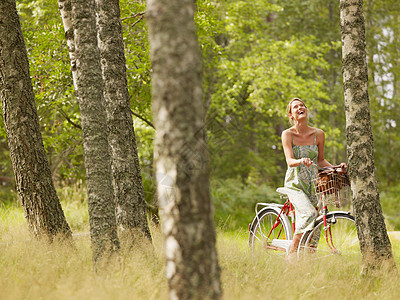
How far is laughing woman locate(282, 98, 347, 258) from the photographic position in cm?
567

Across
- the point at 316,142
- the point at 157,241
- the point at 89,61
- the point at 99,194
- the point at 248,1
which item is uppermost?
the point at 248,1

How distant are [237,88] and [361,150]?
33.9 ft

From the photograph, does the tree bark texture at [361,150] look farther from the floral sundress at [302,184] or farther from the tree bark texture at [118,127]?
the tree bark texture at [118,127]

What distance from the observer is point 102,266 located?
4363mm

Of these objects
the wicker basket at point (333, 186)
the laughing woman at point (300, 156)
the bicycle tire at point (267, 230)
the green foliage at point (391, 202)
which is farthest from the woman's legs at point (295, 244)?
the green foliage at point (391, 202)

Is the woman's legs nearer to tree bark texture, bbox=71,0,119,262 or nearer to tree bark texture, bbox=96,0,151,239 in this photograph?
tree bark texture, bbox=96,0,151,239

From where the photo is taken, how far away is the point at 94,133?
202 inches

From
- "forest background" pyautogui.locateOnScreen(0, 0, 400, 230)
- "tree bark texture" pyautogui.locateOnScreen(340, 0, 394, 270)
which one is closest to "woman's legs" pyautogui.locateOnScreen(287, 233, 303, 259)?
"tree bark texture" pyautogui.locateOnScreen(340, 0, 394, 270)

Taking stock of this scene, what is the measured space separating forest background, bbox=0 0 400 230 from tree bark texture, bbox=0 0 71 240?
101 inches

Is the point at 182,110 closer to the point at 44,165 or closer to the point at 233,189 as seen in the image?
the point at 44,165

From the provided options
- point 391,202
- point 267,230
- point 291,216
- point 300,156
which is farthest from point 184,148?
point 391,202

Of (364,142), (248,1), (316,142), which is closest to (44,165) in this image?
(316,142)

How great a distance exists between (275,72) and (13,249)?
10873mm

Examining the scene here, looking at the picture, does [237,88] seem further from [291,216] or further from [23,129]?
[23,129]
